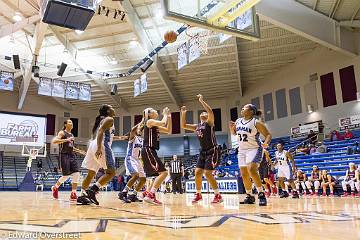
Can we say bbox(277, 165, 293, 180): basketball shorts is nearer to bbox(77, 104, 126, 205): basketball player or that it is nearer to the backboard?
the backboard

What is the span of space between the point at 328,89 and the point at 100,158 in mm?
16950

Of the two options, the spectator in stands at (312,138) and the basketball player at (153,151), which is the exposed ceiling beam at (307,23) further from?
the basketball player at (153,151)

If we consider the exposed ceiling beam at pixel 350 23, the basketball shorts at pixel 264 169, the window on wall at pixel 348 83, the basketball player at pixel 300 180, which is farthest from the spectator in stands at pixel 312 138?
the basketball shorts at pixel 264 169

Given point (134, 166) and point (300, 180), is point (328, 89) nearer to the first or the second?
point (300, 180)

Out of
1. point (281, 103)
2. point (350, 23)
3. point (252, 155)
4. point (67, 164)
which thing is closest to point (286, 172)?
point (252, 155)

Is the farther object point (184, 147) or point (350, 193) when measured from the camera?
point (184, 147)

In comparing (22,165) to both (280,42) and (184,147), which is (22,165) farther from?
(280,42)

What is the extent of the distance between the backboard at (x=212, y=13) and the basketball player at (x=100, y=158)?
326 centimetres

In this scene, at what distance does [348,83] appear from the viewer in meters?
17.8

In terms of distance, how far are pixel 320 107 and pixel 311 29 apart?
632 cm

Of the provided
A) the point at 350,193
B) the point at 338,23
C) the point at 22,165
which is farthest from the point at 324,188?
the point at 22,165

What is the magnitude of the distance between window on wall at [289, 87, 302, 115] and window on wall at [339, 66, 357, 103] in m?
2.85

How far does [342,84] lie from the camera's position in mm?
18031

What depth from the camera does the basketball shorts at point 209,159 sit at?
226 inches
